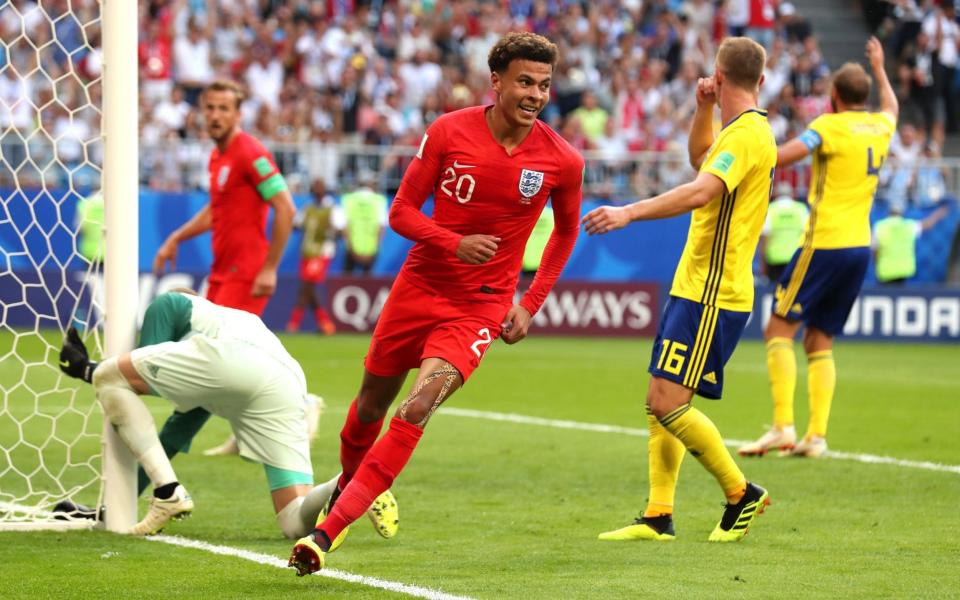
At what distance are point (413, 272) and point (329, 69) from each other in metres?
17.7

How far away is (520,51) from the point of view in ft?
19.5

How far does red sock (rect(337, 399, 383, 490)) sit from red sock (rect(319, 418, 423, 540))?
37.4 inches

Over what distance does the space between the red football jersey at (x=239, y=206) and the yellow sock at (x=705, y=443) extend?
133 inches

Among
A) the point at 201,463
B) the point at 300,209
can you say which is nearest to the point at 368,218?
the point at 300,209

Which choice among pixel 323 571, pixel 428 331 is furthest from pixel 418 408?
pixel 323 571

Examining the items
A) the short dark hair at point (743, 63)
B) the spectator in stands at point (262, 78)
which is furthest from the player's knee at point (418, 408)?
the spectator in stands at point (262, 78)

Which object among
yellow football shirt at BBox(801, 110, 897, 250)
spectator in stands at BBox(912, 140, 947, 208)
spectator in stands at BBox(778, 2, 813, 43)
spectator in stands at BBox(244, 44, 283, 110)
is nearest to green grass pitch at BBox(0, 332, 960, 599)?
yellow football shirt at BBox(801, 110, 897, 250)

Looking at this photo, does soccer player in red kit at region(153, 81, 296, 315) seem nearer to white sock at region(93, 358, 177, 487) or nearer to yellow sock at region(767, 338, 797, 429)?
white sock at region(93, 358, 177, 487)

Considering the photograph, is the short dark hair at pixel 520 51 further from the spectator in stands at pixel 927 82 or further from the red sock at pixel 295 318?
the spectator in stands at pixel 927 82

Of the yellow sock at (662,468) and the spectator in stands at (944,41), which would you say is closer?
the yellow sock at (662,468)

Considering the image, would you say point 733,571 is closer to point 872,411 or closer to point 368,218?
point 872,411

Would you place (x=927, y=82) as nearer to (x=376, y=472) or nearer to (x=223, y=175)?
(x=223, y=175)

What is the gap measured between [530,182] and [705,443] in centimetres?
142

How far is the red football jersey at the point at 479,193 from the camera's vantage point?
19.8ft
